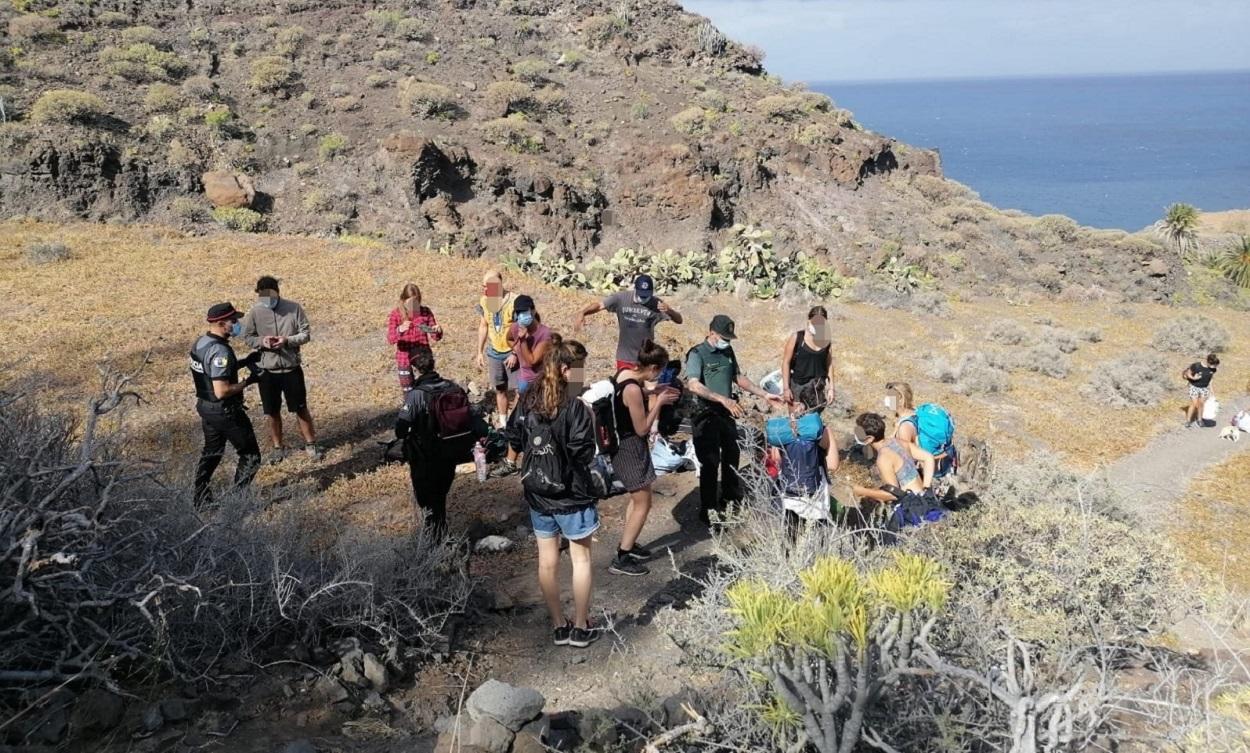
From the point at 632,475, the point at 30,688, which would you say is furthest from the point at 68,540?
the point at 632,475

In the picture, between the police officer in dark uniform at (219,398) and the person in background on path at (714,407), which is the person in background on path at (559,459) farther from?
the police officer in dark uniform at (219,398)

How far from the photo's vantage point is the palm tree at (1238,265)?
1135 inches

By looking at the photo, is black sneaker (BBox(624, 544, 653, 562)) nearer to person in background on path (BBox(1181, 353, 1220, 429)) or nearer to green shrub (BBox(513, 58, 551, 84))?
person in background on path (BBox(1181, 353, 1220, 429))

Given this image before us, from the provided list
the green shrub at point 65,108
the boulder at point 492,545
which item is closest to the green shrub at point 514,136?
the green shrub at point 65,108

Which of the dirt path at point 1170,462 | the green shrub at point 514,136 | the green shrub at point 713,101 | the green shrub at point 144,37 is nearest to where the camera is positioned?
the dirt path at point 1170,462

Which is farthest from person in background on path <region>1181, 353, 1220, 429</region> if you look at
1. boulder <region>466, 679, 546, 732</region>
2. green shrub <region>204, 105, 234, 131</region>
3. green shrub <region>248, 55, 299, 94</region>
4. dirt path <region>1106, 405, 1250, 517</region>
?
green shrub <region>248, 55, 299, 94</region>

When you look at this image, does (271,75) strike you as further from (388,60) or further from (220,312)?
(220,312)

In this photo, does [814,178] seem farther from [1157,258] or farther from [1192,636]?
[1192,636]

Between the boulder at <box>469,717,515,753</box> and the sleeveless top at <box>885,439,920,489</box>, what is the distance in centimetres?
329

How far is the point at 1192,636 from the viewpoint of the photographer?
569 cm

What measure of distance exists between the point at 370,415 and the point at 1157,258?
2805 cm

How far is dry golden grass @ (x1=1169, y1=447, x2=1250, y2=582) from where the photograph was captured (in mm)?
7852

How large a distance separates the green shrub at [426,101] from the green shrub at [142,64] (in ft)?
21.6

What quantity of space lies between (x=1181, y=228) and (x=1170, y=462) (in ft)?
91.5
